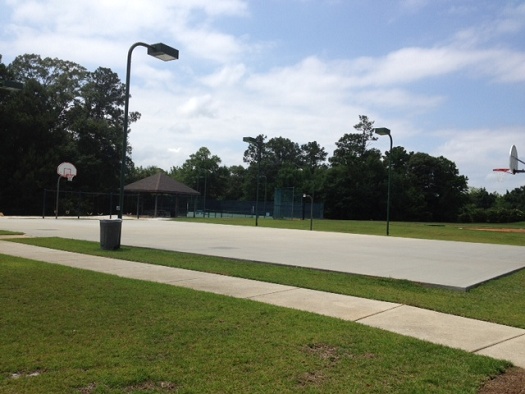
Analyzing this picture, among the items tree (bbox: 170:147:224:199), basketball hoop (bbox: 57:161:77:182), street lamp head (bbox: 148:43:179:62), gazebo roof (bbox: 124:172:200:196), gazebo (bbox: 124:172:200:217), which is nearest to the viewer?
street lamp head (bbox: 148:43:179:62)

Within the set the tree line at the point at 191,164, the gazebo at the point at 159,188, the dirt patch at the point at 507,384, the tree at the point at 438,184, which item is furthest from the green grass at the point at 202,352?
the tree at the point at 438,184

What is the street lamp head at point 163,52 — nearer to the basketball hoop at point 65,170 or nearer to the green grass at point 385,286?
the green grass at point 385,286

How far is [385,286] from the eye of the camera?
10.1 m

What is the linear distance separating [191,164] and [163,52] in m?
87.2

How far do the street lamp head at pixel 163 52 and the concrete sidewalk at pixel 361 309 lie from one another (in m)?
6.52

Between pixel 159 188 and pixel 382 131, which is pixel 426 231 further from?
pixel 159 188

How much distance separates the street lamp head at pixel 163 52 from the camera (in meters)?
14.8

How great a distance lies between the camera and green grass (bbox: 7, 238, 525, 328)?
8.05 m

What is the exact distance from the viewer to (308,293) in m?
8.92

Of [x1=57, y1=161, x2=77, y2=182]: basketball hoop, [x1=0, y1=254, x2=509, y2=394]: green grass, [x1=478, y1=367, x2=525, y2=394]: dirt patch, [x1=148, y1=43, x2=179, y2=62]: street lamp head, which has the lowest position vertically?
[x1=478, y1=367, x2=525, y2=394]: dirt patch

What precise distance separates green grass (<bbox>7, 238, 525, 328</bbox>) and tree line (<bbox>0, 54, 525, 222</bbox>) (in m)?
26.6

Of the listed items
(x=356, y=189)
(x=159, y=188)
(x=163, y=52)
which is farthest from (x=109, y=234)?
(x=356, y=189)

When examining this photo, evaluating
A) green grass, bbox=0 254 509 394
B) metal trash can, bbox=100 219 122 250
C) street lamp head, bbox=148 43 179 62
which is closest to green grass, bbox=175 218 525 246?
street lamp head, bbox=148 43 179 62

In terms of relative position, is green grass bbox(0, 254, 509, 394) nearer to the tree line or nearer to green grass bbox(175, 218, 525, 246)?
green grass bbox(175, 218, 525, 246)
